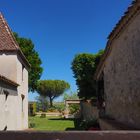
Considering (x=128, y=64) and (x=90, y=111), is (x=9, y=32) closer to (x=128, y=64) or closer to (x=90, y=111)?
(x=90, y=111)

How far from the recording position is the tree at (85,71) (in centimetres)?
4425

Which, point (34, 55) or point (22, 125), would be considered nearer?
point (22, 125)

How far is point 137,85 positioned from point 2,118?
40.0ft

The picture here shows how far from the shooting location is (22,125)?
88.0 feet

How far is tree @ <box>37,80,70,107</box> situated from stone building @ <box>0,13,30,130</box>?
71229mm

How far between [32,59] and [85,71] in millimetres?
7704

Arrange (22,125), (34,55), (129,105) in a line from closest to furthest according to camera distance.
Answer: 1. (129,105)
2. (22,125)
3. (34,55)

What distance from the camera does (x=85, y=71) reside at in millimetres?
46500

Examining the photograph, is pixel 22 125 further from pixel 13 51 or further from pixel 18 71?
pixel 13 51

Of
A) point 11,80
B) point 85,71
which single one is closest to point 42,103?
point 85,71

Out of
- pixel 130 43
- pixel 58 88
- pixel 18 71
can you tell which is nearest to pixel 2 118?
pixel 18 71

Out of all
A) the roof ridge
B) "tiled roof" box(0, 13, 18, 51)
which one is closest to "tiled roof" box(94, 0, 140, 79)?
"tiled roof" box(0, 13, 18, 51)

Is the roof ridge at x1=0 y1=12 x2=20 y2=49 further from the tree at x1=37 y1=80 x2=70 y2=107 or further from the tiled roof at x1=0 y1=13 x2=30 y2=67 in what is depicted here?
the tree at x1=37 y1=80 x2=70 y2=107

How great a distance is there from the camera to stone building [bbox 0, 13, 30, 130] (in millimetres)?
20906
